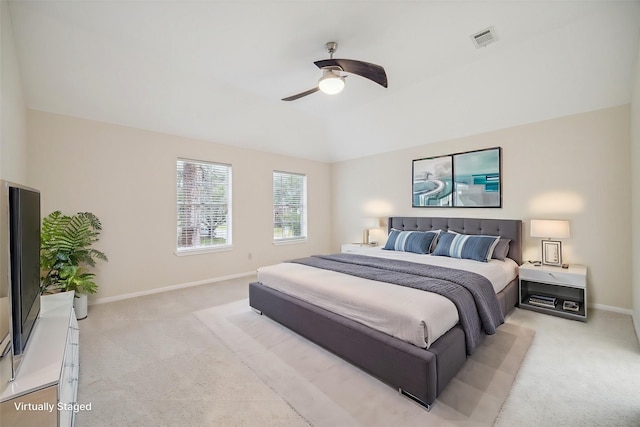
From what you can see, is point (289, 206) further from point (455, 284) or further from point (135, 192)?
point (455, 284)

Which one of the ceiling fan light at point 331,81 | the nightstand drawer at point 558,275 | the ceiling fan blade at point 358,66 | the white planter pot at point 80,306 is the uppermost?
the ceiling fan blade at point 358,66

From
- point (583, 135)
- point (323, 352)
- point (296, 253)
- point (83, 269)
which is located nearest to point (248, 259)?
point (296, 253)

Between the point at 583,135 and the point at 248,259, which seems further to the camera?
the point at 248,259

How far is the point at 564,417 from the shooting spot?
1715mm

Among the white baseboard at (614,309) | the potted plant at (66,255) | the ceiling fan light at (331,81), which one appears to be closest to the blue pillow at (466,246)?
the white baseboard at (614,309)

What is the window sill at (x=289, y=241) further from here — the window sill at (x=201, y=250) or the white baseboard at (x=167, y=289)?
the window sill at (x=201, y=250)

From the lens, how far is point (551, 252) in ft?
12.1

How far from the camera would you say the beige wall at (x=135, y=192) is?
3.53 m

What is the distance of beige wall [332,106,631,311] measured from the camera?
3.26m

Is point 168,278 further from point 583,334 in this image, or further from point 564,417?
point 583,334

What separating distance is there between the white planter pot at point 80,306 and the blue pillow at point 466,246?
472cm

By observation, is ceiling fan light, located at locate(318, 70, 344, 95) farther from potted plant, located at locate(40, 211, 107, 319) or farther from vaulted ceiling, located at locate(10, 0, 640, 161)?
potted plant, located at locate(40, 211, 107, 319)

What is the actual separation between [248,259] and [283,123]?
2.74 m

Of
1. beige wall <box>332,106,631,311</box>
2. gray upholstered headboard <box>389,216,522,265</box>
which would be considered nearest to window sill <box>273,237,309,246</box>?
gray upholstered headboard <box>389,216,522,265</box>
